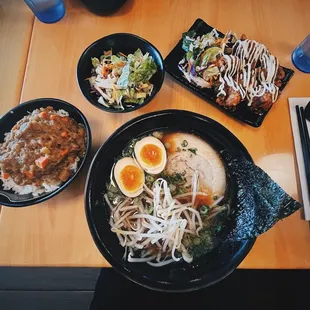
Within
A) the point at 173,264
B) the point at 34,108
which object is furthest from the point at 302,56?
the point at 34,108

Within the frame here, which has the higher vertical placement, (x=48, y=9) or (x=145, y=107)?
(x=48, y=9)

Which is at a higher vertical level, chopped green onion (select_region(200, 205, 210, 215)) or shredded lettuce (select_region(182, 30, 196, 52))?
shredded lettuce (select_region(182, 30, 196, 52))

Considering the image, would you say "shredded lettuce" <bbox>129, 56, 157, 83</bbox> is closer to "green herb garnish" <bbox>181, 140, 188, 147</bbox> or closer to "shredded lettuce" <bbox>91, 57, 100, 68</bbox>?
"shredded lettuce" <bbox>91, 57, 100, 68</bbox>

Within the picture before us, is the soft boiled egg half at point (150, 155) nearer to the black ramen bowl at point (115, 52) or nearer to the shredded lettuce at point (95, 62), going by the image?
the black ramen bowl at point (115, 52)

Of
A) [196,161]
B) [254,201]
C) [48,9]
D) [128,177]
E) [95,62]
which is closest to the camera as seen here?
[254,201]

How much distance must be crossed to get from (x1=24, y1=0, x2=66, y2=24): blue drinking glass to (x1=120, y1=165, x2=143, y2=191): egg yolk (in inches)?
41.6

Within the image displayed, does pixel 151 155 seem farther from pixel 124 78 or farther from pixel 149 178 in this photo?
pixel 124 78

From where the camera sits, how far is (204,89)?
1600 millimetres

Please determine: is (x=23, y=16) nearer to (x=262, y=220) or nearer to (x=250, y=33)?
(x=250, y=33)

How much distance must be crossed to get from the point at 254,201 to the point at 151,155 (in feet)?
1.57

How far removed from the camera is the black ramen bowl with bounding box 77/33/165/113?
1498 millimetres

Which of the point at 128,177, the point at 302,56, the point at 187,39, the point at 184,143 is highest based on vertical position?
the point at 302,56

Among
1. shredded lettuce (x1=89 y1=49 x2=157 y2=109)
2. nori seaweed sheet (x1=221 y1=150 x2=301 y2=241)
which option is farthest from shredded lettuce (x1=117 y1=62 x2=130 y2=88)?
nori seaweed sheet (x1=221 y1=150 x2=301 y2=241)

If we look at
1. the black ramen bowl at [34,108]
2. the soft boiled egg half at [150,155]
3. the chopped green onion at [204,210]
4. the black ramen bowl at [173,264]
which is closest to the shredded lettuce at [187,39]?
the black ramen bowl at [173,264]
